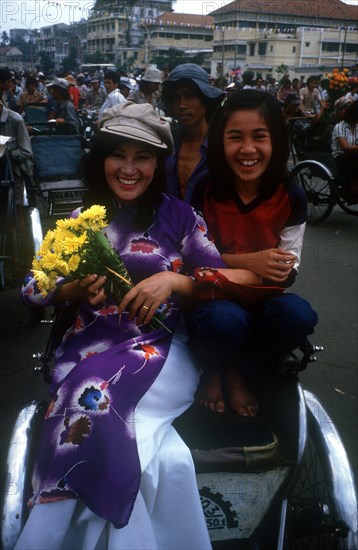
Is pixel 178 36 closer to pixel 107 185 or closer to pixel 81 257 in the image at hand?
pixel 107 185

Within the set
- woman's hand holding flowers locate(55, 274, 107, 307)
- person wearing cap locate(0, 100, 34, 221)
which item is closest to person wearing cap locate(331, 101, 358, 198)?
person wearing cap locate(0, 100, 34, 221)

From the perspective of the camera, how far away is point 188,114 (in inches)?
129

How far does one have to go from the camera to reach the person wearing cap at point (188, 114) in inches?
125

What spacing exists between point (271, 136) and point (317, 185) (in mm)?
5532

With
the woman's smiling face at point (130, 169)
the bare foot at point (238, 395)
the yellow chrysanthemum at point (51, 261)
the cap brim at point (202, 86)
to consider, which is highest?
the cap brim at point (202, 86)

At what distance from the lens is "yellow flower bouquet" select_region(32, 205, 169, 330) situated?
174 centimetres

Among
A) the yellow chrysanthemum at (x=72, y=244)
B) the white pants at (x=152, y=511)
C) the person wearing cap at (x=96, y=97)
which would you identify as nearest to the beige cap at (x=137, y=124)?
the yellow chrysanthemum at (x=72, y=244)

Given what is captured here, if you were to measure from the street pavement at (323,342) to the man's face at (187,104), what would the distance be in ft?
5.99

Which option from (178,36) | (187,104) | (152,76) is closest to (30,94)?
(152,76)

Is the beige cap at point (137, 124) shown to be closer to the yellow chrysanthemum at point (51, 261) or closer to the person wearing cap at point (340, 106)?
the yellow chrysanthemum at point (51, 261)

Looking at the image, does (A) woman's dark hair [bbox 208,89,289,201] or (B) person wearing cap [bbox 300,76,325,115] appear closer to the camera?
(A) woman's dark hair [bbox 208,89,289,201]

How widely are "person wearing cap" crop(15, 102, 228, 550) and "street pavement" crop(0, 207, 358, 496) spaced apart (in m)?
1.39

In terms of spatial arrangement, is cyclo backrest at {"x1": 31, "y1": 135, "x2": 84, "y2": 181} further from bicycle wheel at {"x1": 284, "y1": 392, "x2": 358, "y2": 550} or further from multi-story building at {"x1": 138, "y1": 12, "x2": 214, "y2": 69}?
multi-story building at {"x1": 138, "y1": 12, "x2": 214, "y2": 69}

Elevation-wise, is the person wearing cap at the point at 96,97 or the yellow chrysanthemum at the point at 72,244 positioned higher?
the person wearing cap at the point at 96,97
